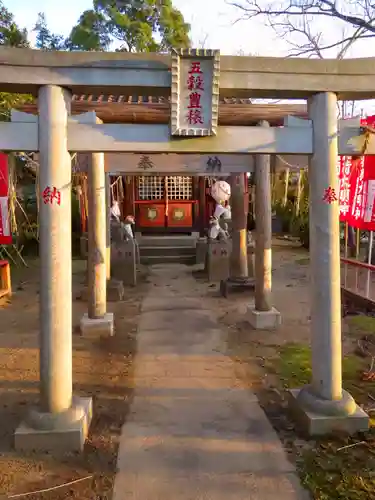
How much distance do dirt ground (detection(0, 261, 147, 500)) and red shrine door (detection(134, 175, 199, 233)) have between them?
8323 millimetres

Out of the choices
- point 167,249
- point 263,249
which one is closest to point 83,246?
point 167,249

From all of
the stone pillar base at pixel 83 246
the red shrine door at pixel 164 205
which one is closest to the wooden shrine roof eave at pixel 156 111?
the stone pillar base at pixel 83 246

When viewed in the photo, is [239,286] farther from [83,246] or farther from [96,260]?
[83,246]

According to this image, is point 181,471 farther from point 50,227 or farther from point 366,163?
point 366,163

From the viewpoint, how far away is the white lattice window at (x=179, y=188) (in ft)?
59.8

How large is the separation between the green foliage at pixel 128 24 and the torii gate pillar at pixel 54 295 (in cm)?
1894

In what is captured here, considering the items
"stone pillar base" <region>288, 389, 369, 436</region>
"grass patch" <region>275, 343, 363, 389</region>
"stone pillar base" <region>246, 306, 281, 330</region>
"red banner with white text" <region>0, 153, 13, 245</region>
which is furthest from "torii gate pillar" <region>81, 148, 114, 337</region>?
"stone pillar base" <region>288, 389, 369, 436</region>

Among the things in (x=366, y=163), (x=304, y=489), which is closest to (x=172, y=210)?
(x=366, y=163)

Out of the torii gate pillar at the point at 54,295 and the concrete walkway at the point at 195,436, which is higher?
the torii gate pillar at the point at 54,295

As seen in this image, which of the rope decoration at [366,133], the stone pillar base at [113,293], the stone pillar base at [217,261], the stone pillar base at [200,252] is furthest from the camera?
the stone pillar base at [200,252]

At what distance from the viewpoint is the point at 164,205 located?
59.3 feet

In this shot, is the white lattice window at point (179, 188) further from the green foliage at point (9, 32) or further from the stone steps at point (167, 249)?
the green foliage at point (9, 32)

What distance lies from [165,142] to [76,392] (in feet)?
9.38

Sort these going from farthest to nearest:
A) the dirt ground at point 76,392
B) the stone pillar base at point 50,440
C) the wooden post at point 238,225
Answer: the wooden post at point 238,225
the stone pillar base at point 50,440
the dirt ground at point 76,392
